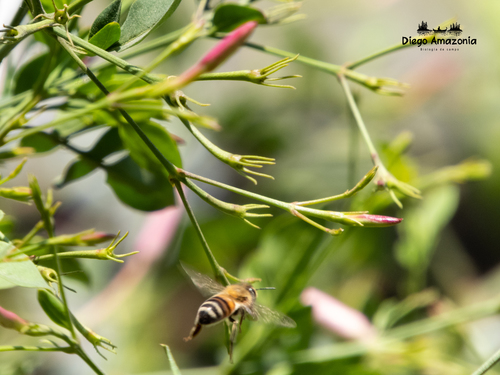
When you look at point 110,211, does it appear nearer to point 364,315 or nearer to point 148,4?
point 364,315

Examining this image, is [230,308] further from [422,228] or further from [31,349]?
[422,228]

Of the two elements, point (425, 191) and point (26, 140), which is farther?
point (425, 191)

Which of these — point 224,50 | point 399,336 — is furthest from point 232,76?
point 399,336

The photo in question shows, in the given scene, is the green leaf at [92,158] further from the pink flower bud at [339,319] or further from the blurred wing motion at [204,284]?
the pink flower bud at [339,319]

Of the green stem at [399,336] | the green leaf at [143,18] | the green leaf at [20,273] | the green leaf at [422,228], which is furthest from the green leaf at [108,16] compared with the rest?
the green leaf at [422,228]

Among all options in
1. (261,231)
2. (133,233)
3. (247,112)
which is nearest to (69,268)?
(261,231)

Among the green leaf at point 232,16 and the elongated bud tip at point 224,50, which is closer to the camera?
the elongated bud tip at point 224,50
